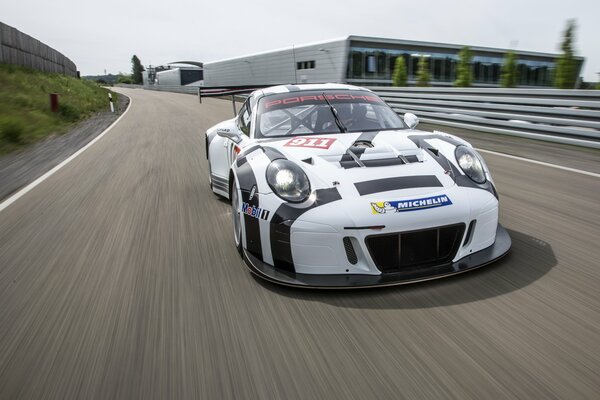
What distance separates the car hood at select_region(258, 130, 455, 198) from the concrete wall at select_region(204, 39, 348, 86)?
29.3 m

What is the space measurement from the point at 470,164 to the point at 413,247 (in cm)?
93

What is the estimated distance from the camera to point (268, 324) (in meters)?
2.48

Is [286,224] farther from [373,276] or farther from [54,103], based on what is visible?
[54,103]

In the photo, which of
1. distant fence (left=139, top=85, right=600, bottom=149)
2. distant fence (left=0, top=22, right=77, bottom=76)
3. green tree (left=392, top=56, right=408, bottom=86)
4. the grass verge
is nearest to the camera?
distant fence (left=139, top=85, right=600, bottom=149)

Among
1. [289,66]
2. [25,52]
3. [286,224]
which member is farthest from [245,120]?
[289,66]

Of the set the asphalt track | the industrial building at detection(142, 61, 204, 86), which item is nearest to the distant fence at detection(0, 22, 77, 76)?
the asphalt track

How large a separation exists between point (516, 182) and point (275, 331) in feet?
14.7

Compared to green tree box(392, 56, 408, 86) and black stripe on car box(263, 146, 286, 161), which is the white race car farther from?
green tree box(392, 56, 408, 86)

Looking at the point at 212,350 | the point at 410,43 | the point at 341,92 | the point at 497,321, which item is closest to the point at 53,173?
the point at 341,92

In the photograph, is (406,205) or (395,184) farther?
(395,184)

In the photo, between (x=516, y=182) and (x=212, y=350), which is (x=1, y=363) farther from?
(x=516, y=182)

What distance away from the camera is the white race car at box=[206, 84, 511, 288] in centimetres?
267

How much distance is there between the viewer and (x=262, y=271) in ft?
9.54

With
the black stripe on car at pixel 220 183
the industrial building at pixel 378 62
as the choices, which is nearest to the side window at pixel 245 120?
the black stripe on car at pixel 220 183
